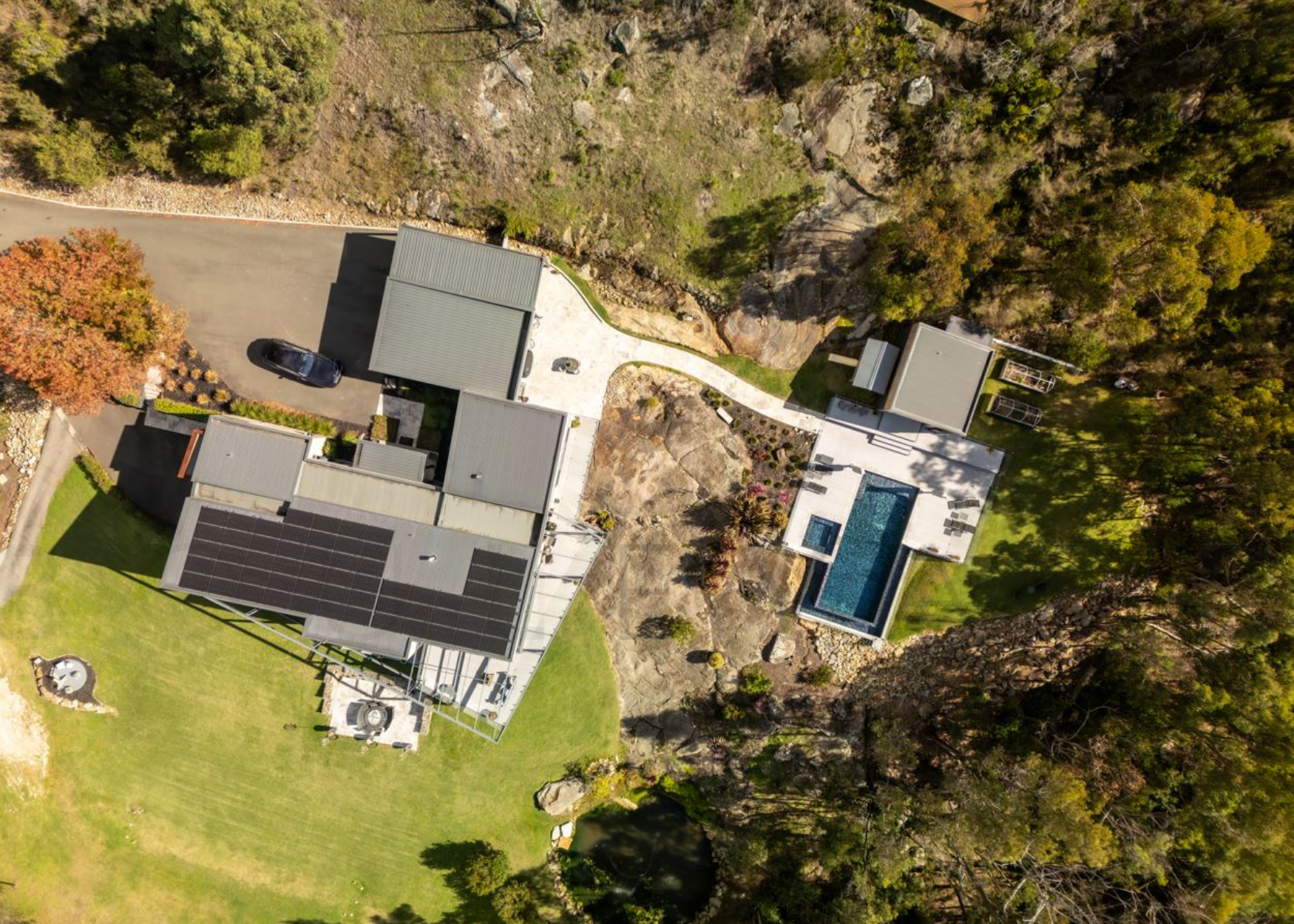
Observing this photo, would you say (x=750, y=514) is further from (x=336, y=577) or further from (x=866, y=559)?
(x=336, y=577)

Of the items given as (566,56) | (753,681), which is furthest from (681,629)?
(566,56)

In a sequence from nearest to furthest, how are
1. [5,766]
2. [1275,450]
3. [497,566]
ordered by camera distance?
[1275,450] → [497,566] → [5,766]

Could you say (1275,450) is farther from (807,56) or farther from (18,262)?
(18,262)

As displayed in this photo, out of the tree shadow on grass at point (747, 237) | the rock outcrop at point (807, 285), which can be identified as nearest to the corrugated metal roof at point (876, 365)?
the rock outcrop at point (807, 285)

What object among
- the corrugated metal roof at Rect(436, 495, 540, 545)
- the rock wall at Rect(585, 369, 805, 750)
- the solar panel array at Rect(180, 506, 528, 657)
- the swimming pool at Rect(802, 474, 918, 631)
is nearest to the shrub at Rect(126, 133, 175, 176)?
the solar panel array at Rect(180, 506, 528, 657)

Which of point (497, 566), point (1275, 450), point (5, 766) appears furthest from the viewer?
point (5, 766)

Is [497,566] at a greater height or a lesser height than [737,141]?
lesser

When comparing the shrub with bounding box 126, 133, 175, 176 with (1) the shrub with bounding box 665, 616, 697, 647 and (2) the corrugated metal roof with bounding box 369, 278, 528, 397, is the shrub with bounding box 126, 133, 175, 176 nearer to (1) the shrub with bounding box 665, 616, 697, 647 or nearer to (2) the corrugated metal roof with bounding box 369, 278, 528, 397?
(2) the corrugated metal roof with bounding box 369, 278, 528, 397

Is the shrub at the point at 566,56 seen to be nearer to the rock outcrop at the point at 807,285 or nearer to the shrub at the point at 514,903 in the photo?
the rock outcrop at the point at 807,285

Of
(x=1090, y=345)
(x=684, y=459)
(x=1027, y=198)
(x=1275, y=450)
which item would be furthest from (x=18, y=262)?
(x=1275, y=450)
